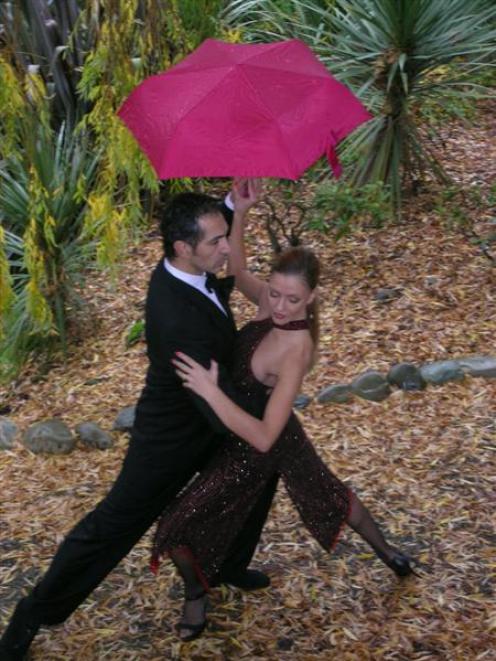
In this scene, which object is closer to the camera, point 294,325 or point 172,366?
point 172,366

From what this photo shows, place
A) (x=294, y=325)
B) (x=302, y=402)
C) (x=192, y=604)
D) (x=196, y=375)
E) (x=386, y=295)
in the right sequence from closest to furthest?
(x=196, y=375) → (x=294, y=325) → (x=192, y=604) → (x=302, y=402) → (x=386, y=295)

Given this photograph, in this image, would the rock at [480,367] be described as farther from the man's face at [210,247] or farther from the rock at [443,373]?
the man's face at [210,247]

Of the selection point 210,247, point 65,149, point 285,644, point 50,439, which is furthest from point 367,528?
point 65,149

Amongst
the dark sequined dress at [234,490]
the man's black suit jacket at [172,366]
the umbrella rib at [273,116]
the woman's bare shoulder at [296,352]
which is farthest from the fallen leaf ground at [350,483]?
the umbrella rib at [273,116]

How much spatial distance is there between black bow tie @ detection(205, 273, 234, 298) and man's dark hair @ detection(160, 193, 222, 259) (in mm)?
139

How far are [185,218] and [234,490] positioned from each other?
97 centimetres

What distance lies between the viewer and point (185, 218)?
2859 mm

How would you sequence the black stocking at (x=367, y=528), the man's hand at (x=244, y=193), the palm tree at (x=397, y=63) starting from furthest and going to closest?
the palm tree at (x=397, y=63) → the black stocking at (x=367, y=528) → the man's hand at (x=244, y=193)

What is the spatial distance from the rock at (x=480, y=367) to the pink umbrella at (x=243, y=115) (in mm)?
2024

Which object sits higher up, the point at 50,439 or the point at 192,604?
the point at 50,439

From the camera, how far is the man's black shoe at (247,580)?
367cm

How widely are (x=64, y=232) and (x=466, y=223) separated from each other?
2.66 metres

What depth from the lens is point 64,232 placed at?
5.77 m

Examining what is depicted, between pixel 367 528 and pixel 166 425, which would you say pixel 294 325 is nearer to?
pixel 166 425
